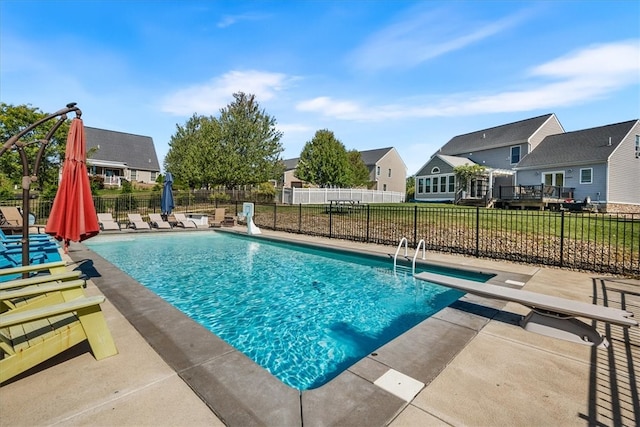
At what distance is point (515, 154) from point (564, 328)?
30.2 metres

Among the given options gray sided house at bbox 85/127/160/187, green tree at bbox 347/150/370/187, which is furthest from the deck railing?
gray sided house at bbox 85/127/160/187

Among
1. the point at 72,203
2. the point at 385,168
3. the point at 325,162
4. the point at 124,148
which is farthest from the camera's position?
the point at 385,168

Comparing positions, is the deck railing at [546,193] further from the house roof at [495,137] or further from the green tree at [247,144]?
the green tree at [247,144]

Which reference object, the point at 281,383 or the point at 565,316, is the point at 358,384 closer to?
the point at 281,383

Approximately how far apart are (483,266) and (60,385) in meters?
8.03

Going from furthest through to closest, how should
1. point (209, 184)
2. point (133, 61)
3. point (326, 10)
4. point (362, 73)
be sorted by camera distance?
point (209, 184)
point (362, 73)
point (133, 61)
point (326, 10)

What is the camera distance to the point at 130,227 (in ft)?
50.1

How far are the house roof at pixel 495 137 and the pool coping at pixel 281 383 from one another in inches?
1185

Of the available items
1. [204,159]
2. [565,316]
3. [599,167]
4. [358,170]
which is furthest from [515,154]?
[565,316]

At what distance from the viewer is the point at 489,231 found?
39.7 feet

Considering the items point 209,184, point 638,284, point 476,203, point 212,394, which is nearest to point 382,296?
point 212,394

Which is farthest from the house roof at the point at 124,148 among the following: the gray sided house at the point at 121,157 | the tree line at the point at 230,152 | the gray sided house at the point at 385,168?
the gray sided house at the point at 385,168

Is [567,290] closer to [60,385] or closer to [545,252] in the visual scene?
[545,252]

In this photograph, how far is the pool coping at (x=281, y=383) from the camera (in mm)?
2182
